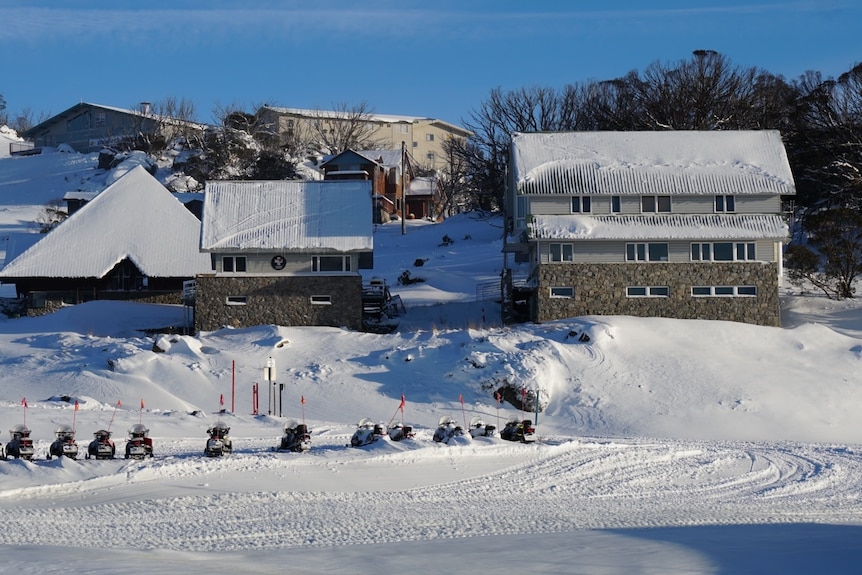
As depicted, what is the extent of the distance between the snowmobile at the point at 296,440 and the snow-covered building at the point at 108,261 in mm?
27804

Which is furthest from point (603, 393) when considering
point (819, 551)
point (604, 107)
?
point (604, 107)

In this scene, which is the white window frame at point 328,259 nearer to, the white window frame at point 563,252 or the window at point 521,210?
the window at point 521,210

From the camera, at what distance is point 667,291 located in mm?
45594

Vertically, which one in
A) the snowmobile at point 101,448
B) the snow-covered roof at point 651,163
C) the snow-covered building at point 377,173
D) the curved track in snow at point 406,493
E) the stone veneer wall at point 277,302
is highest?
the snow-covered building at point 377,173

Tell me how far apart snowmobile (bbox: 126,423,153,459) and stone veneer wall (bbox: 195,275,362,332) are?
21975mm

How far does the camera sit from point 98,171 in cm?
9869

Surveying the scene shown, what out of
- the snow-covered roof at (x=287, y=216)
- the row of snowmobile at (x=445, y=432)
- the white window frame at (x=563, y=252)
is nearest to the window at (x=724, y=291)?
the white window frame at (x=563, y=252)

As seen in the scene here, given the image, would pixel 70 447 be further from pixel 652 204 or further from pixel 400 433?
pixel 652 204

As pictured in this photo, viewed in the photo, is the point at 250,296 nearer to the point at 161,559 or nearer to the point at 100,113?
the point at 161,559

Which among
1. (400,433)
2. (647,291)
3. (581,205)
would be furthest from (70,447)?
(581,205)

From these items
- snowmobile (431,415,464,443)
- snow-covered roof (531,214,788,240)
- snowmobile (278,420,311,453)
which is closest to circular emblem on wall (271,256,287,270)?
snow-covered roof (531,214,788,240)

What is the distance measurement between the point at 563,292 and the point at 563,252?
1584 millimetres

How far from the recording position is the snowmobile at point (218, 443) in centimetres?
2462

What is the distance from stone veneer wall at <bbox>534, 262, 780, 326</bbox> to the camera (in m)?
45.3
